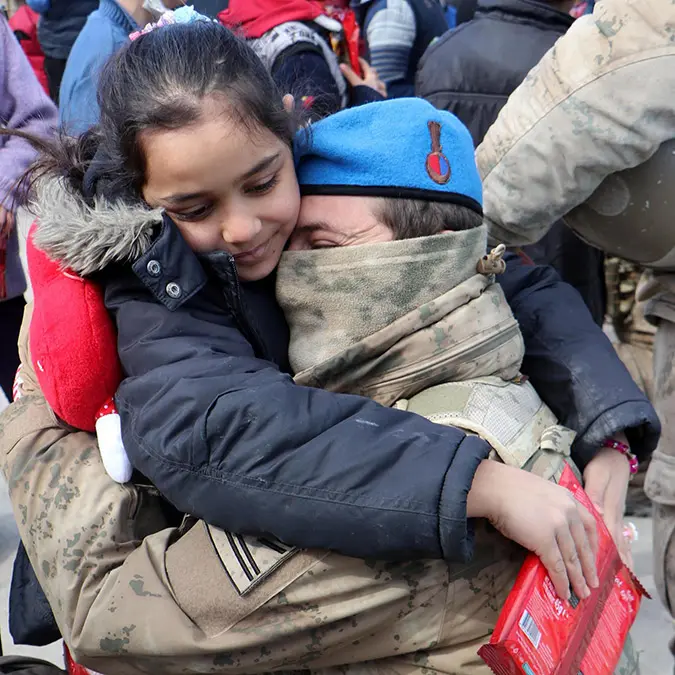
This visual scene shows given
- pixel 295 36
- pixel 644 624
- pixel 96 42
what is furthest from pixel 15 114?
pixel 644 624

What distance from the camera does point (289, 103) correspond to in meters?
1.49

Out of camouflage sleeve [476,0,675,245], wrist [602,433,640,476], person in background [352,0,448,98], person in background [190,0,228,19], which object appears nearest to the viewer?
wrist [602,433,640,476]

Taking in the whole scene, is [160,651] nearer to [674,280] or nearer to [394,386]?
[394,386]

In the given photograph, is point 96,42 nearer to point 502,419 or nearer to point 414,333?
point 414,333

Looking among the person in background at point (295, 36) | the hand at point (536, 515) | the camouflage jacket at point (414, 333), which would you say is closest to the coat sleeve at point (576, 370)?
the camouflage jacket at point (414, 333)

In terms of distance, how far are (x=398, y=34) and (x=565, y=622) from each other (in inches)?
180

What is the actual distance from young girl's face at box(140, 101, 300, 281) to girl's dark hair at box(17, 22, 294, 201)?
0.06 feet

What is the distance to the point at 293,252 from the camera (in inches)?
56.4

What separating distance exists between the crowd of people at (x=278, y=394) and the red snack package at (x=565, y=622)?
0.04 m

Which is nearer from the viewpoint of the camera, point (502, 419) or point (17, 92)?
point (502, 419)

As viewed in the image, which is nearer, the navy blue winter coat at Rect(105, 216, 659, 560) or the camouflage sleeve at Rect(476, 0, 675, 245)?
the navy blue winter coat at Rect(105, 216, 659, 560)

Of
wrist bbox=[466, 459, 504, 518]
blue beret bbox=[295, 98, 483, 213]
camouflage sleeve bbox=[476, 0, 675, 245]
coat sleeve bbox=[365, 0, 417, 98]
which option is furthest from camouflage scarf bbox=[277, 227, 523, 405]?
coat sleeve bbox=[365, 0, 417, 98]

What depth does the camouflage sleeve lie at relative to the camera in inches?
68.1

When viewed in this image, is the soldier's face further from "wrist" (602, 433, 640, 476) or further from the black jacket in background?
the black jacket in background
